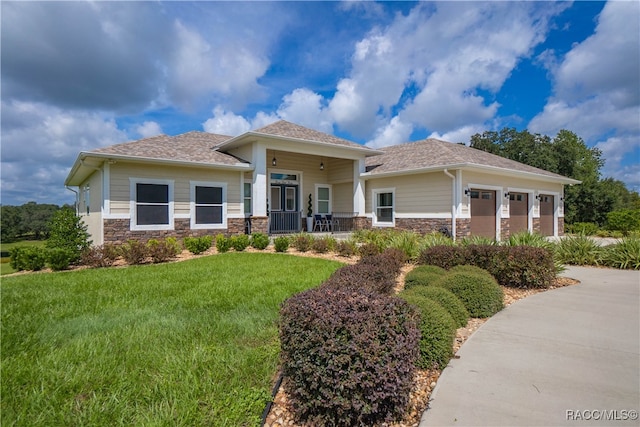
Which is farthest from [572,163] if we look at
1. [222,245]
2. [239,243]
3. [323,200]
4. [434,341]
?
[434,341]

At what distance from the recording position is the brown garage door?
18016 millimetres

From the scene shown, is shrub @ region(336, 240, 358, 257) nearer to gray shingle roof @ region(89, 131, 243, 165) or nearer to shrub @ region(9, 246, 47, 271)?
gray shingle roof @ region(89, 131, 243, 165)

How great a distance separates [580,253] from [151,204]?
558 inches

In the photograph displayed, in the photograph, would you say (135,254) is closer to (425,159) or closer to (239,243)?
(239,243)

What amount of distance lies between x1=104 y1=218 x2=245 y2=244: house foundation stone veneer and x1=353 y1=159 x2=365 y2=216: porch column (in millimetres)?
5978

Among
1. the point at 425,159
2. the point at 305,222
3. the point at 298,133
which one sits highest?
the point at 298,133

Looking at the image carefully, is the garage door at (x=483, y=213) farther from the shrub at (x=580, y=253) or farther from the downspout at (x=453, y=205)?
the shrub at (x=580, y=253)

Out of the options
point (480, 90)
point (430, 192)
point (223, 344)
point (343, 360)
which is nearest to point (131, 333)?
point (223, 344)

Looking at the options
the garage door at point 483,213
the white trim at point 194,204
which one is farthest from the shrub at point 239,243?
the garage door at point 483,213

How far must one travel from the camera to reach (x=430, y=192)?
14.4 metres

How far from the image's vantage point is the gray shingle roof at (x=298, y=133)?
559 inches

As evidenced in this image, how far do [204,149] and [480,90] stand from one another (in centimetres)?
1390

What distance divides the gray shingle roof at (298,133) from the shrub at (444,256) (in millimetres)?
8583

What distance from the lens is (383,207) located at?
54.1 feet
